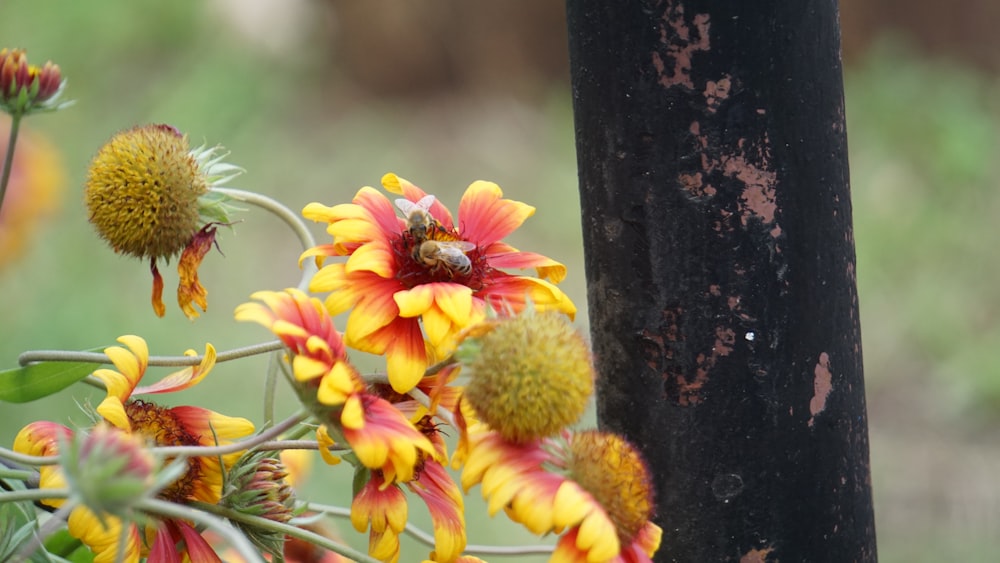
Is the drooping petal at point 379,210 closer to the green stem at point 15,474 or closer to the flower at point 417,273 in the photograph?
the flower at point 417,273

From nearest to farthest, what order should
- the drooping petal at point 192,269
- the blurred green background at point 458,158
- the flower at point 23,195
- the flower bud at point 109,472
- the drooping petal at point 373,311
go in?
the flower bud at point 109,472 → the drooping petal at point 373,311 → the drooping petal at point 192,269 → the flower at point 23,195 → the blurred green background at point 458,158

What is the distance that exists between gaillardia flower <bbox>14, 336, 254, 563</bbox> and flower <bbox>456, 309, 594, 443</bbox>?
119mm

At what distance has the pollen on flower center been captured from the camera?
1.38 feet

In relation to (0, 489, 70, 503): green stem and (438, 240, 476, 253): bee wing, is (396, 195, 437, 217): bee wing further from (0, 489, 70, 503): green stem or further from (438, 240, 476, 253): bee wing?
(0, 489, 70, 503): green stem

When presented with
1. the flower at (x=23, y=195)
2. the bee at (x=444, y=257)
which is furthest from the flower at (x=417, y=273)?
the flower at (x=23, y=195)

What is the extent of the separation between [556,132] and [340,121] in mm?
794

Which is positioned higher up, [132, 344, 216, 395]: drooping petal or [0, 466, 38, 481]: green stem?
[132, 344, 216, 395]: drooping petal

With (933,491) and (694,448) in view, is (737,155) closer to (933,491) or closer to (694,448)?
(694,448)

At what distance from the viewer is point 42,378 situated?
1.76 feet

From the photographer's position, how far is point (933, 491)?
226cm

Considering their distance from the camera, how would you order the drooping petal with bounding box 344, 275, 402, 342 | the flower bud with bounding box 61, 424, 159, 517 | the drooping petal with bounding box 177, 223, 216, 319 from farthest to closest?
1. the drooping petal with bounding box 177, 223, 216, 319
2. the drooping petal with bounding box 344, 275, 402, 342
3. the flower bud with bounding box 61, 424, 159, 517

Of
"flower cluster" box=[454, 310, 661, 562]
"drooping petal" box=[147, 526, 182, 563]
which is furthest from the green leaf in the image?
"flower cluster" box=[454, 310, 661, 562]

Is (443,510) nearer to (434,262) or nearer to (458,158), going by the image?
(434,262)

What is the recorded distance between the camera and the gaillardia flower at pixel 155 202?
0.54m
